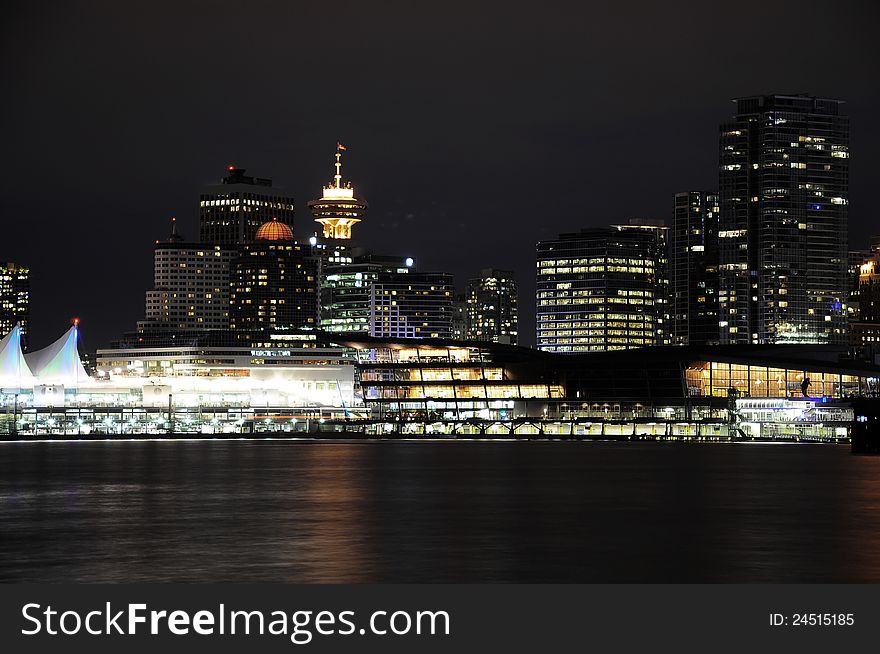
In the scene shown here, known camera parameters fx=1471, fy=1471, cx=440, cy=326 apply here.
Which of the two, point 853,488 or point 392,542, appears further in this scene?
point 853,488

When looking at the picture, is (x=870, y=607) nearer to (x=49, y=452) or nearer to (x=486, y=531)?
(x=486, y=531)

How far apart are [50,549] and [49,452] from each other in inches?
3986

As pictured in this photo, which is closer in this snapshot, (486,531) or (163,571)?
(163,571)

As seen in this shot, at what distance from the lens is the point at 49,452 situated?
148 meters

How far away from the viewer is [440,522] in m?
61.4

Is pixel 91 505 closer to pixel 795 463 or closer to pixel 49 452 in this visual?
pixel 795 463

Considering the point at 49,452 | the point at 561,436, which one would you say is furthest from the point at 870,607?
the point at 561,436

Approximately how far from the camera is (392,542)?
173 feet

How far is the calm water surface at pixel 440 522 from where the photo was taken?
45.1 metres

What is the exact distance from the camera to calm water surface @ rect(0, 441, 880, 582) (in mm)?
45125

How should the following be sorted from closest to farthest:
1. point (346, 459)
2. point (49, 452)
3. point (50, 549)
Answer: point (50, 549) < point (346, 459) < point (49, 452)

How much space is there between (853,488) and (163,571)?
163 feet

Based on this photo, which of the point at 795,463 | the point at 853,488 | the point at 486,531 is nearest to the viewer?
the point at 486,531

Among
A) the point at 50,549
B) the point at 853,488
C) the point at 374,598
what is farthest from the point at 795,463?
the point at 374,598
